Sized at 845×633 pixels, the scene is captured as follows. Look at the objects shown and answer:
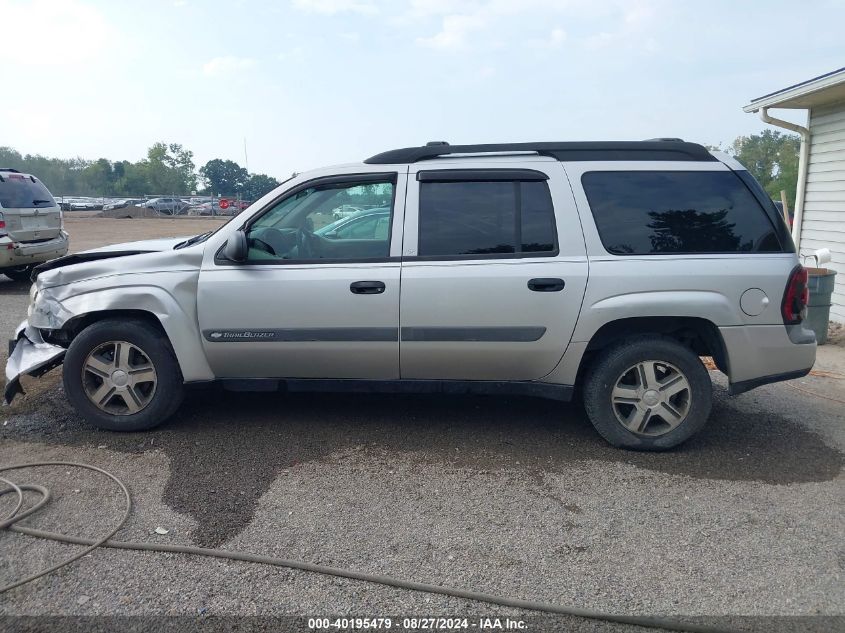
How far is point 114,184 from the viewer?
289 ft

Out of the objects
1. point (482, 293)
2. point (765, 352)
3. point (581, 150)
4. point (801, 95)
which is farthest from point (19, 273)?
point (801, 95)

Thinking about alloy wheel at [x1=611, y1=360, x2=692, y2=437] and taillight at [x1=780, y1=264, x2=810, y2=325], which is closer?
taillight at [x1=780, y1=264, x2=810, y2=325]

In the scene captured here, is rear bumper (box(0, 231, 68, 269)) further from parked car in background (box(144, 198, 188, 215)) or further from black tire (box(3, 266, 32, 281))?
parked car in background (box(144, 198, 188, 215))

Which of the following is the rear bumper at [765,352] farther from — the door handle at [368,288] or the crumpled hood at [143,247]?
the crumpled hood at [143,247]

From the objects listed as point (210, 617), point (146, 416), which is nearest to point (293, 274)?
point (146, 416)

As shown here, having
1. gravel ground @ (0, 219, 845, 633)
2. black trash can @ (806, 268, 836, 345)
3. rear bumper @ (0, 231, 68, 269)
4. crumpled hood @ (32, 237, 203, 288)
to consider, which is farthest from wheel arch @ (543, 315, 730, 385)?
rear bumper @ (0, 231, 68, 269)

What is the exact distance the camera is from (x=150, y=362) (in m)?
4.43

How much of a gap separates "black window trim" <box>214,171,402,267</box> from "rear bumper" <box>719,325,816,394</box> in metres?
2.17

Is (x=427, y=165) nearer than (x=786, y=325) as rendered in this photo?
No

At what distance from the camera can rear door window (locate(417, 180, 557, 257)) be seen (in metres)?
4.19

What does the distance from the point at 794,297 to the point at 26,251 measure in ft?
36.8

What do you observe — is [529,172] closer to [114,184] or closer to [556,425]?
[556,425]

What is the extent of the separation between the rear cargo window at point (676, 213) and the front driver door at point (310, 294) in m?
1.33

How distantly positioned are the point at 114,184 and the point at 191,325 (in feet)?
309
